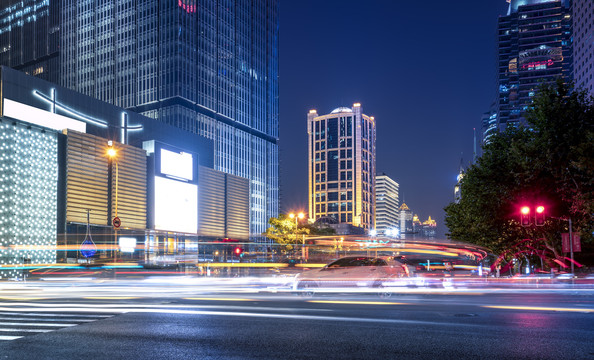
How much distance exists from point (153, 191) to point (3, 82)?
25122mm

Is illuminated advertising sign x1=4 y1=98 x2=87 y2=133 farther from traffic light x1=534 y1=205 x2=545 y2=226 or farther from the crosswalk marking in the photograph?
traffic light x1=534 y1=205 x2=545 y2=226

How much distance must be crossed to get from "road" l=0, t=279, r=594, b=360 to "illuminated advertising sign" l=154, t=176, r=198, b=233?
67215 millimetres

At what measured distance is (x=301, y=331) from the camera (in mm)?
10945

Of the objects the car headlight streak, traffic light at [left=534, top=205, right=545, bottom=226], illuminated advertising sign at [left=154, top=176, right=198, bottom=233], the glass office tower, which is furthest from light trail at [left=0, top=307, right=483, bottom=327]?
the glass office tower

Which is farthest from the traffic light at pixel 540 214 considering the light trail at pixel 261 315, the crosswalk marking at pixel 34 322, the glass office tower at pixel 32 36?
A: the glass office tower at pixel 32 36

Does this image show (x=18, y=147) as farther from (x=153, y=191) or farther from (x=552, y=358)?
(x=552, y=358)

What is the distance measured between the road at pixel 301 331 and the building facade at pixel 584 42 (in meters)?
129

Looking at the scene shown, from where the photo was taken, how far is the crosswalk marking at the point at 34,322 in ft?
36.9

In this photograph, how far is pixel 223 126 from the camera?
446ft

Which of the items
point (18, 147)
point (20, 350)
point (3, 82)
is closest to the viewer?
point (20, 350)

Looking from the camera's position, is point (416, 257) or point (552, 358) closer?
point (552, 358)

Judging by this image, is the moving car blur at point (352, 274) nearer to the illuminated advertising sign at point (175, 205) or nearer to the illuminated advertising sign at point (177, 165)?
the illuminated advertising sign at point (175, 205)

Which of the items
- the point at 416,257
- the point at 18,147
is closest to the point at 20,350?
the point at 416,257

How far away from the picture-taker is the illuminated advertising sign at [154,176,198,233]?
8344 cm
